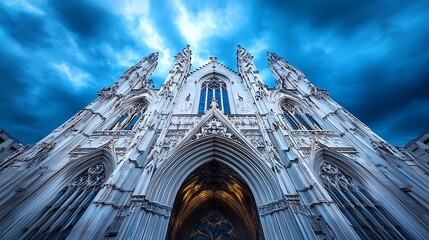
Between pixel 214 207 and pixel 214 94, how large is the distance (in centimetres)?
974

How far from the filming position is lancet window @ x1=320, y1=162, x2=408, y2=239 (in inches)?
261

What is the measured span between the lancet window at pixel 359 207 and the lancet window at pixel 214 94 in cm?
805

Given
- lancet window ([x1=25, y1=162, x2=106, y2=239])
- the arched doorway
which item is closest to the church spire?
the arched doorway

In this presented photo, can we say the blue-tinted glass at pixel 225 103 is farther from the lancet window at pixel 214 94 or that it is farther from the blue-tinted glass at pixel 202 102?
the blue-tinted glass at pixel 202 102

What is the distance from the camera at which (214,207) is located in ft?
37.0

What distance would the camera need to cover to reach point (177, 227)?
9.51 metres

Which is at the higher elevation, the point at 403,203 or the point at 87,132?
the point at 87,132

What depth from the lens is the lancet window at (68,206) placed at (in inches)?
261

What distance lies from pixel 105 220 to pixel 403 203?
1219cm

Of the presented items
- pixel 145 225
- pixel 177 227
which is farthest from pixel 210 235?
pixel 145 225

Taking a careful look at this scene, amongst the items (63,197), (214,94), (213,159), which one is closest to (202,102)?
(214,94)

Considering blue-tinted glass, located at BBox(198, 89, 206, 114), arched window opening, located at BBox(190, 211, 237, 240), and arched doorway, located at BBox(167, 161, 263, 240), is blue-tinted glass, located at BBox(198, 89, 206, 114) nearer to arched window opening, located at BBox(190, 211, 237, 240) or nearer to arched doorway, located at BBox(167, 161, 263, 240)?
arched doorway, located at BBox(167, 161, 263, 240)

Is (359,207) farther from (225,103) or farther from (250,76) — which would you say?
(250,76)

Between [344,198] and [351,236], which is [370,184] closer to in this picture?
[344,198]
